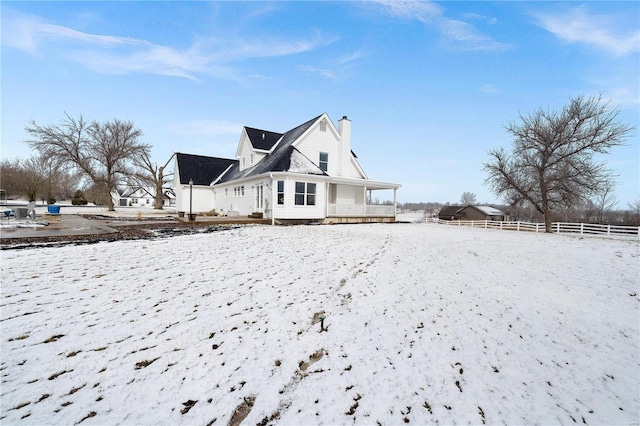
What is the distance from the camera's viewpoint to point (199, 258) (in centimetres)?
694

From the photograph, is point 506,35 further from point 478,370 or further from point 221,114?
point 221,114

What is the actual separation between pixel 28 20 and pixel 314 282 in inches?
566

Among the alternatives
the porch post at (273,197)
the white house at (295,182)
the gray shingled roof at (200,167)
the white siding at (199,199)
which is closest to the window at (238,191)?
the white house at (295,182)

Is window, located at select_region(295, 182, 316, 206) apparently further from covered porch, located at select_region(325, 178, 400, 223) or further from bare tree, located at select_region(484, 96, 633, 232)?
Result: bare tree, located at select_region(484, 96, 633, 232)

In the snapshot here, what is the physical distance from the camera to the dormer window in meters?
20.8

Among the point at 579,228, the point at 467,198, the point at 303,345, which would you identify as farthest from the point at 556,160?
the point at 467,198

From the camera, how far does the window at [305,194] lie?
667 inches

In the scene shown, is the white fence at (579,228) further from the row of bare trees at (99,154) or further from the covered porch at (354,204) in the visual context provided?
the row of bare trees at (99,154)

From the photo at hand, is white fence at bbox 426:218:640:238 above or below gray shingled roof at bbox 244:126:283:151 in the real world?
below

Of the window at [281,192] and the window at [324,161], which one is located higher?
the window at [324,161]

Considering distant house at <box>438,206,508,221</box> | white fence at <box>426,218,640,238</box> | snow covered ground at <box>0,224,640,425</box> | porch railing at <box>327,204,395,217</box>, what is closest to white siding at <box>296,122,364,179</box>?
porch railing at <box>327,204,395,217</box>

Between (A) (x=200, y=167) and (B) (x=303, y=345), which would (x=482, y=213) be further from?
(B) (x=303, y=345)

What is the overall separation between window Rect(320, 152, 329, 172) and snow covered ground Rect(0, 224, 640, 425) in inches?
596

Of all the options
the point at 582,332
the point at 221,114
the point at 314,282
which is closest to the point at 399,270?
the point at 314,282
